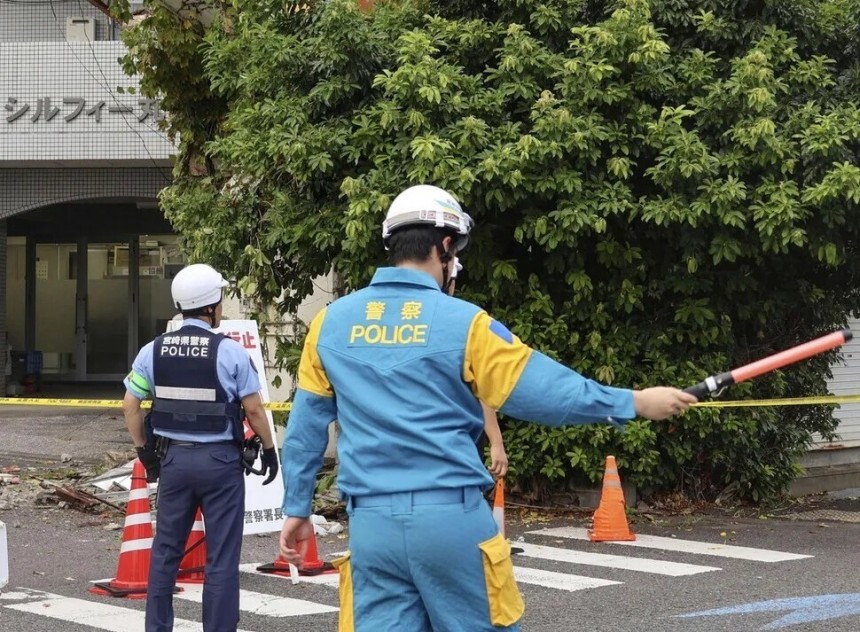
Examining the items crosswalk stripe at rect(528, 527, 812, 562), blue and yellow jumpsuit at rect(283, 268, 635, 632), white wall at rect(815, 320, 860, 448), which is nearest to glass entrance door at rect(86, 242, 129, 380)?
white wall at rect(815, 320, 860, 448)

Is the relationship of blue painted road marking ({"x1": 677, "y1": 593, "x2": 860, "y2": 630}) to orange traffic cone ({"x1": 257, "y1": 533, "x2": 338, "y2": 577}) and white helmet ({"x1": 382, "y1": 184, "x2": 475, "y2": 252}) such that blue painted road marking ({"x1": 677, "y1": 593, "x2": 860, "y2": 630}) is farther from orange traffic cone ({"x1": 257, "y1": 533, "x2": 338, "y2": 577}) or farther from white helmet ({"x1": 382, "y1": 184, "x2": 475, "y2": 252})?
white helmet ({"x1": 382, "y1": 184, "x2": 475, "y2": 252})

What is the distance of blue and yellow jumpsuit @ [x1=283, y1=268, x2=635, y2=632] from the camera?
3.61 m

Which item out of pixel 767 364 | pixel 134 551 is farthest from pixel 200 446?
pixel 767 364

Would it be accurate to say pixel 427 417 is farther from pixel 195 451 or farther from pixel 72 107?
pixel 72 107

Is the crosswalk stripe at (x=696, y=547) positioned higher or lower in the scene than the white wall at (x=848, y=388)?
lower

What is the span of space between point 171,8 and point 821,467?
29.3 feet

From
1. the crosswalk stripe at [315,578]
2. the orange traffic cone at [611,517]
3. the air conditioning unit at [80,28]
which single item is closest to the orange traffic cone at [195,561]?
Result: the crosswalk stripe at [315,578]

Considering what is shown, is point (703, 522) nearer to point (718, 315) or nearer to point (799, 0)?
point (718, 315)

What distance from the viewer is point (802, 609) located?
7.59m

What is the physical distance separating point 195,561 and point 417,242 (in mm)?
5214

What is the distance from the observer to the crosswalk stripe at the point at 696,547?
9578mm

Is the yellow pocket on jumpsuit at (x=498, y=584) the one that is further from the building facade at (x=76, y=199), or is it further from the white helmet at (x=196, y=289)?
the building facade at (x=76, y=199)

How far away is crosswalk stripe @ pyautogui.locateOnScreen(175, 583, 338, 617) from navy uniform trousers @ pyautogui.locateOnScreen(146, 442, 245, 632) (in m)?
1.30

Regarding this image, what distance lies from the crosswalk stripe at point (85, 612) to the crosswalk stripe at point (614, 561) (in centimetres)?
322
